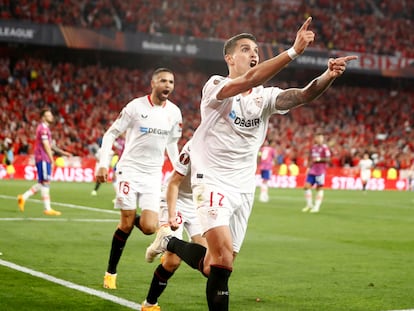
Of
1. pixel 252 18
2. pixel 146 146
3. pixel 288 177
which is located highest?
pixel 252 18

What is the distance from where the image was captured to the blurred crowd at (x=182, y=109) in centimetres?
3553

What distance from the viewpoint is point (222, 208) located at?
20.0ft

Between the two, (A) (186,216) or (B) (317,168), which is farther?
(B) (317,168)

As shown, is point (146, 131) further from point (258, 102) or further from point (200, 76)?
point (200, 76)

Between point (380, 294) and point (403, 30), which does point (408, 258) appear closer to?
point (380, 294)

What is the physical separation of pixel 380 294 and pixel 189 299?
2.17m

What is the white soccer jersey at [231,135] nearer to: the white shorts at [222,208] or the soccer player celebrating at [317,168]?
the white shorts at [222,208]

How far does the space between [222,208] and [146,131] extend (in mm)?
3335

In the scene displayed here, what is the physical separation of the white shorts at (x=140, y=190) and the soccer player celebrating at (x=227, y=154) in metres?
2.71

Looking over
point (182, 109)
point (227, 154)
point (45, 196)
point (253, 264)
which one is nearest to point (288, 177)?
point (182, 109)

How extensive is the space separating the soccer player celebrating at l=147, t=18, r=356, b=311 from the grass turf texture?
5.69 ft

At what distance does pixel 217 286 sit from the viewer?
589 cm

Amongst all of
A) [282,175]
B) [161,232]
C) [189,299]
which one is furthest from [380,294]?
[282,175]

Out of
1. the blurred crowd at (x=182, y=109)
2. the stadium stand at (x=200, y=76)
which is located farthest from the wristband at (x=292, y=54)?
the stadium stand at (x=200, y=76)
